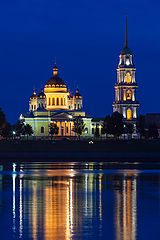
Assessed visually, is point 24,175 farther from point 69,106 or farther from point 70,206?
point 69,106

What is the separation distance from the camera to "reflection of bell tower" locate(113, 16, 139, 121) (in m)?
163

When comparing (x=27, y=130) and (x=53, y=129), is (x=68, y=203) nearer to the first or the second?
(x=27, y=130)

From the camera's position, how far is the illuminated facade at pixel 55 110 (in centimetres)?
16012

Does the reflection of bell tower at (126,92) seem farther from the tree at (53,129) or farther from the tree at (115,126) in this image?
the tree at (115,126)

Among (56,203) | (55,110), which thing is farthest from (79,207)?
(55,110)

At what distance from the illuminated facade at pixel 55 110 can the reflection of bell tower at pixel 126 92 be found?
906 cm

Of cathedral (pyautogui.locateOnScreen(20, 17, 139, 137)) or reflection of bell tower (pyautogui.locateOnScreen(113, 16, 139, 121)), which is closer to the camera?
cathedral (pyautogui.locateOnScreen(20, 17, 139, 137))

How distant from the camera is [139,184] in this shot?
39.0 meters

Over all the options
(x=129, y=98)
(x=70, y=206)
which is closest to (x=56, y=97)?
(x=129, y=98)

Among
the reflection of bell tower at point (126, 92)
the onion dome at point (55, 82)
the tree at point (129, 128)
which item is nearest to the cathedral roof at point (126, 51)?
the reflection of bell tower at point (126, 92)

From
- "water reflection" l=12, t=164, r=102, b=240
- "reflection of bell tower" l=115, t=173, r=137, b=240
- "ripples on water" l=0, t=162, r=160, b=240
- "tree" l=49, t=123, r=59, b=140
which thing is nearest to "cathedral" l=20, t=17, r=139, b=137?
"tree" l=49, t=123, r=59, b=140

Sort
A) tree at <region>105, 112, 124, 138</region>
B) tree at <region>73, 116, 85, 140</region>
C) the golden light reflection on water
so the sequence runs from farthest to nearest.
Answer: tree at <region>73, 116, 85, 140</region>, tree at <region>105, 112, 124, 138</region>, the golden light reflection on water

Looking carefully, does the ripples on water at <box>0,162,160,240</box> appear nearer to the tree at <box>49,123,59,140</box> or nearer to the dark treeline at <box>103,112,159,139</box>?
the dark treeline at <box>103,112,159,139</box>

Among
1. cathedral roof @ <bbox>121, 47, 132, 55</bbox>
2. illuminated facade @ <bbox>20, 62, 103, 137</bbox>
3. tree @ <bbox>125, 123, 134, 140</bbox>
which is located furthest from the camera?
cathedral roof @ <bbox>121, 47, 132, 55</bbox>
